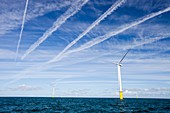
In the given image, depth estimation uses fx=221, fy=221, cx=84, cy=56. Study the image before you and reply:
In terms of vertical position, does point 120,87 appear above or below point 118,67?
below

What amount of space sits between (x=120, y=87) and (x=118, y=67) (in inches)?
680

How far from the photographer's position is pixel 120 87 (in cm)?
15712

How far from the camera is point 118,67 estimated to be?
148 meters
